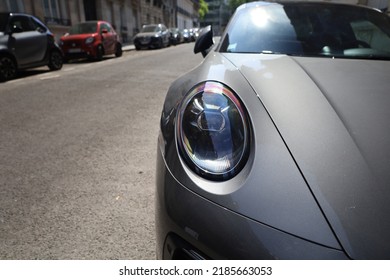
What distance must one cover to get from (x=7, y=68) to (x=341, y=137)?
822 cm

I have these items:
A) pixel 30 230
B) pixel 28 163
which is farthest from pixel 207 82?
pixel 28 163

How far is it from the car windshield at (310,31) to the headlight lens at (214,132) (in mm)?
821

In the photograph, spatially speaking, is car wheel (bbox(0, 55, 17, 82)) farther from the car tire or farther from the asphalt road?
the car tire

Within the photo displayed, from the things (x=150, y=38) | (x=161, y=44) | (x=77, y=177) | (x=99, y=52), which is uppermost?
(x=77, y=177)

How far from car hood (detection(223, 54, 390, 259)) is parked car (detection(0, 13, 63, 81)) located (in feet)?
25.1

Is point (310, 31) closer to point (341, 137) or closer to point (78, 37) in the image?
point (341, 137)

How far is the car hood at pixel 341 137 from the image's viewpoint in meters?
0.84

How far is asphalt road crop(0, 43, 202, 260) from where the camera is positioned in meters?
1.77

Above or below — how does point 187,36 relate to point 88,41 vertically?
below

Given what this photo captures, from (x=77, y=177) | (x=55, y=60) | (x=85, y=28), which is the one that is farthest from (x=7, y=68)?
(x=77, y=177)

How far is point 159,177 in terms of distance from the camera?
3.84 ft

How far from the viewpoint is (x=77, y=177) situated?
2551 mm

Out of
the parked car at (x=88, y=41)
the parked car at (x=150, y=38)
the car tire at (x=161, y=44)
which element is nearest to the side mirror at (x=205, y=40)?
the parked car at (x=88, y=41)

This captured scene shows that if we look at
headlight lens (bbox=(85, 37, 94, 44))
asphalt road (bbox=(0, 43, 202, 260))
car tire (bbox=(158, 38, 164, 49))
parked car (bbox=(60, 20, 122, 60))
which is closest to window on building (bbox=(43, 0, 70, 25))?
car tire (bbox=(158, 38, 164, 49))
